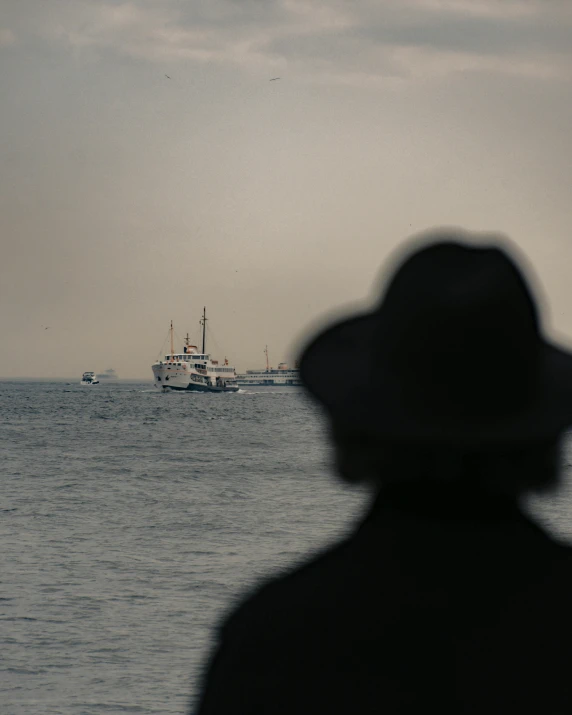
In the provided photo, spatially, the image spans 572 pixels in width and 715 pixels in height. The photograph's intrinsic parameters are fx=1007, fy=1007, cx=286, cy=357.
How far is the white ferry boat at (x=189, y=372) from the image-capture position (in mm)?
127562

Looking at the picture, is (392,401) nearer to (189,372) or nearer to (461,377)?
(461,377)

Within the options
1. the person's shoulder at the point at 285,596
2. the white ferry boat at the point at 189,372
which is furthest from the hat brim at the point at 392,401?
the white ferry boat at the point at 189,372

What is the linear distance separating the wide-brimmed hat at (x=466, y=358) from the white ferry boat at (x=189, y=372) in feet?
410

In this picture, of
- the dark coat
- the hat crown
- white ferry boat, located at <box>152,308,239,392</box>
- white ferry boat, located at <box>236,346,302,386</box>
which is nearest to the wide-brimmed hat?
the hat crown

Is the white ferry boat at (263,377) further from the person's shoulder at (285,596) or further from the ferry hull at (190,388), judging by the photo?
the person's shoulder at (285,596)

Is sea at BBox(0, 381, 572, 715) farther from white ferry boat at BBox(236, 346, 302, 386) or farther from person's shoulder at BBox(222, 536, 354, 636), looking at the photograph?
white ferry boat at BBox(236, 346, 302, 386)

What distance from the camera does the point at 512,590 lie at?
178cm

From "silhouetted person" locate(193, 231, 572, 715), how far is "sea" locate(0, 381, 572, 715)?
67mm

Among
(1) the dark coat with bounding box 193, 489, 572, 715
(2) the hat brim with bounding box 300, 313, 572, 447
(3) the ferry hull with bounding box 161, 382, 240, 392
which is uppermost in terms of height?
(3) the ferry hull with bounding box 161, 382, 240, 392

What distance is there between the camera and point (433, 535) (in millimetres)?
1838

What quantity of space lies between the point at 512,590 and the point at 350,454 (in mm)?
390

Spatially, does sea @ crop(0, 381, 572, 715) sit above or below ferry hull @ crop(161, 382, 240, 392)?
below

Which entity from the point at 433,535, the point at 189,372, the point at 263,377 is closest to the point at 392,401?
the point at 433,535

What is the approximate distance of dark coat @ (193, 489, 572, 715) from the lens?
168 centimetres
